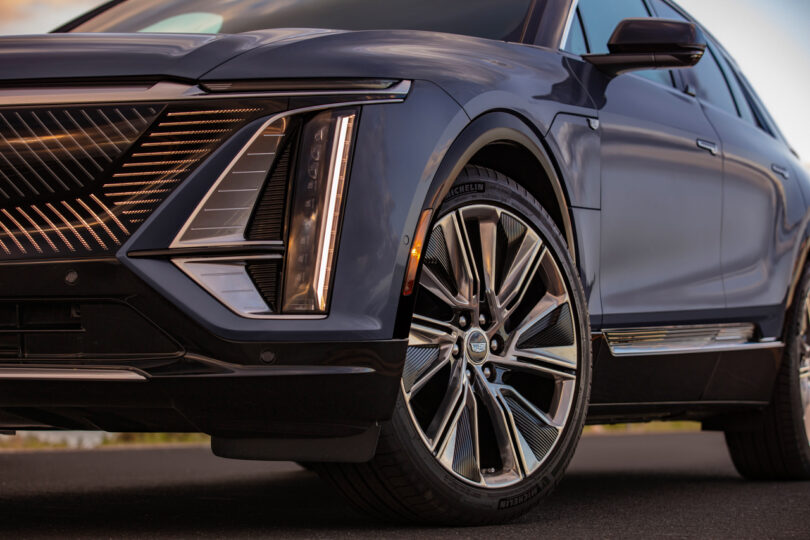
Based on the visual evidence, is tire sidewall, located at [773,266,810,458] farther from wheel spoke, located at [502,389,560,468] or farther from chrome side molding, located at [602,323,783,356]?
wheel spoke, located at [502,389,560,468]

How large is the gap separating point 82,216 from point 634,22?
2.08 metres

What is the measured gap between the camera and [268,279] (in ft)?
9.71

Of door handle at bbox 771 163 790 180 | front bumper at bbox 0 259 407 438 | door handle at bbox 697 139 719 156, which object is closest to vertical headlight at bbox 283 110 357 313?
front bumper at bbox 0 259 407 438

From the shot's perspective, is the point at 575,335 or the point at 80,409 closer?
the point at 80,409

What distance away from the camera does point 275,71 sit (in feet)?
9.94

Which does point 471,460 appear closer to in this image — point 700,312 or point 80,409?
point 80,409

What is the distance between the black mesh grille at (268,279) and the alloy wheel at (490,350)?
446mm

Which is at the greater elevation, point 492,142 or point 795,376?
point 492,142

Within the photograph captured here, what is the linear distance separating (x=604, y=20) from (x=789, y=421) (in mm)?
1939

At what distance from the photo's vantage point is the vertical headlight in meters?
2.96

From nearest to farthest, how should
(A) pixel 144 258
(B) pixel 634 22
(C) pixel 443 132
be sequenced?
(A) pixel 144 258 → (C) pixel 443 132 → (B) pixel 634 22

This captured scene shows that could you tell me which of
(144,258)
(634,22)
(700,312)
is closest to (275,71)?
(144,258)

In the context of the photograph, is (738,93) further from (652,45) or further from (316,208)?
(316,208)

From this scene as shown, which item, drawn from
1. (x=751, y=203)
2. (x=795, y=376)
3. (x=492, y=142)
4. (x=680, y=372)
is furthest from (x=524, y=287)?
(x=795, y=376)
